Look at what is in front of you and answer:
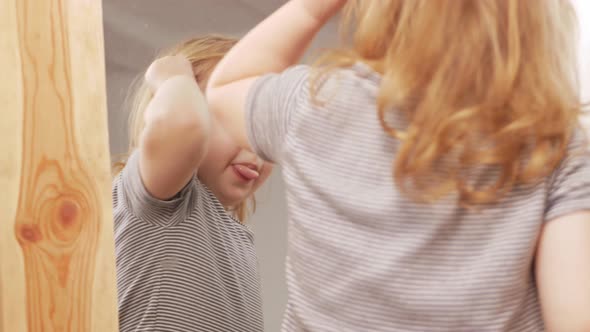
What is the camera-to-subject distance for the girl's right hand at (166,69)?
2.42 ft

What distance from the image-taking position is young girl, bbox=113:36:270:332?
2.30ft

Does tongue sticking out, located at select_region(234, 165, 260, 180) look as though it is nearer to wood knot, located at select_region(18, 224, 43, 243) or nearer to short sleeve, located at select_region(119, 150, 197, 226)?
short sleeve, located at select_region(119, 150, 197, 226)

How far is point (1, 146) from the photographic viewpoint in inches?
25.9

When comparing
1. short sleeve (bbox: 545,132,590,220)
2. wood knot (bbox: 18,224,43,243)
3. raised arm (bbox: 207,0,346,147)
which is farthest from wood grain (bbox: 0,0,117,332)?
short sleeve (bbox: 545,132,590,220)

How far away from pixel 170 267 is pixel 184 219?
45 mm

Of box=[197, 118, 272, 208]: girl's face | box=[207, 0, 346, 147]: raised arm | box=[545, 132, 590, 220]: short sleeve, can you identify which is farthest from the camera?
box=[197, 118, 272, 208]: girl's face

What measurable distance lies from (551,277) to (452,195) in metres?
0.08

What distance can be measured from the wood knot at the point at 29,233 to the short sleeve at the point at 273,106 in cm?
19

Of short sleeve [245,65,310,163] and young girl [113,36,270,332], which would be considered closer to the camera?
short sleeve [245,65,310,163]

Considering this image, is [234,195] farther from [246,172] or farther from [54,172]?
[54,172]

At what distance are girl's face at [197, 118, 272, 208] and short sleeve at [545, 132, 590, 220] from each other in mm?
305

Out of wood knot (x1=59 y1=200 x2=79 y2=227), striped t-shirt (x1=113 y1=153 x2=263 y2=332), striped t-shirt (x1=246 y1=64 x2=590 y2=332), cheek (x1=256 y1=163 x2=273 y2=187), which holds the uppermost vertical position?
striped t-shirt (x1=246 y1=64 x2=590 y2=332)

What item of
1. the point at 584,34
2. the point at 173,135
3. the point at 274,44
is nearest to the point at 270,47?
the point at 274,44

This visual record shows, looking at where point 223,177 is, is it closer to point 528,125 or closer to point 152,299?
point 152,299
